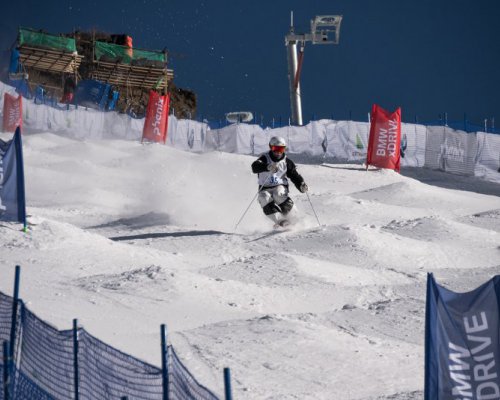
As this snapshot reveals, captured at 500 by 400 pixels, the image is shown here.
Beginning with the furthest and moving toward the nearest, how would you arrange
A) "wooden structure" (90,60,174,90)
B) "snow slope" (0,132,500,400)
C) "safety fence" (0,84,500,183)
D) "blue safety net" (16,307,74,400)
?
"wooden structure" (90,60,174,90)
"safety fence" (0,84,500,183)
"snow slope" (0,132,500,400)
"blue safety net" (16,307,74,400)

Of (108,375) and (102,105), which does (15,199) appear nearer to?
(108,375)

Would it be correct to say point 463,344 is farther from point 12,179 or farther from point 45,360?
point 12,179

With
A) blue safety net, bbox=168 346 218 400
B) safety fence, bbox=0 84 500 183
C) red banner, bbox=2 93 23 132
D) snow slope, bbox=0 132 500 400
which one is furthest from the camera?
red banner, bbox=2 93 23 132

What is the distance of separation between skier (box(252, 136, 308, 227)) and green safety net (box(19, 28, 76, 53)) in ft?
103

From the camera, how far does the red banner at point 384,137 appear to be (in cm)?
2494

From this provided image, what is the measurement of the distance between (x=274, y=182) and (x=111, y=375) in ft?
29.5

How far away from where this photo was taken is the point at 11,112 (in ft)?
97.9

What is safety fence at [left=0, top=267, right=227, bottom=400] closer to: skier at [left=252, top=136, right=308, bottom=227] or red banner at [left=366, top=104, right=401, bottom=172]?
skier at [left=252, top=136, right=308, bottom=227]

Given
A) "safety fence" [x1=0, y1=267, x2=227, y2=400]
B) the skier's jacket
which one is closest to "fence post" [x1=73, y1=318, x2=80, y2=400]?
"safety fence" [x1=0, y1=267, x2=227, y2=400]

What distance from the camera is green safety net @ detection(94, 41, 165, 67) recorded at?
4559 centimetres

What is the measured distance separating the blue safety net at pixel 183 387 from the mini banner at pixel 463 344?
121 centimetres

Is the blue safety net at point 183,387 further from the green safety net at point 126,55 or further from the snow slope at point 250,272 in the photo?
the green safety net at point 126,55

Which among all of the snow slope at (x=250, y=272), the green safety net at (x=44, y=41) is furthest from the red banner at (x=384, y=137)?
the green safety net at (x=44, y=41)

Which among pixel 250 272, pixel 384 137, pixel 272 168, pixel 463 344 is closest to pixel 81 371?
pixel 463 344
